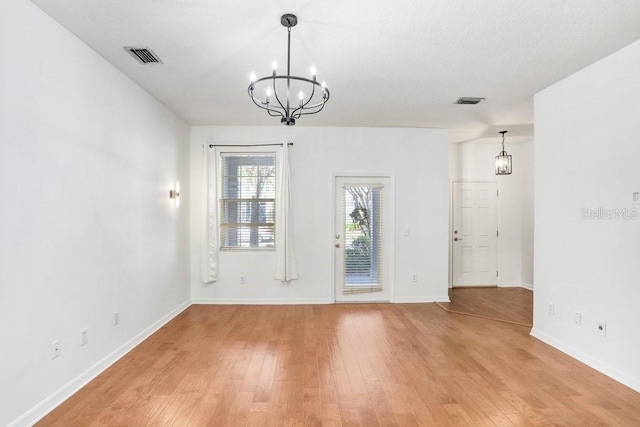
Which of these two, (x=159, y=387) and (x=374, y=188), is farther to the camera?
(x=374, y=188)

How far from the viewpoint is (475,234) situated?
21.2ft

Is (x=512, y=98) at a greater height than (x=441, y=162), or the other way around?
(x=512, y=98)

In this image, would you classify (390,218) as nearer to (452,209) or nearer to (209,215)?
(452,209)

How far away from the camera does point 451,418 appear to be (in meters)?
2.27

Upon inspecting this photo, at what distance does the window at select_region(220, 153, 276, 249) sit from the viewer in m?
5.30

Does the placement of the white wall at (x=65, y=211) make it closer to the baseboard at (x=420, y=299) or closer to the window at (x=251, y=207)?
the window at (x=251, y=207)

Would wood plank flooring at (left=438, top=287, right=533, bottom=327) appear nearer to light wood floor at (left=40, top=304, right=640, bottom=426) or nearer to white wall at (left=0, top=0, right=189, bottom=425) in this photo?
light wood floor at (left=40, top=304, right=640, bottom=426)

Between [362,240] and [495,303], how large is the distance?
231 cm

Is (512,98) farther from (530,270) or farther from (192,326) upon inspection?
(192,326)

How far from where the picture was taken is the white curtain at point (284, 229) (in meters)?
5.12

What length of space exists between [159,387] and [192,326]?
1521mm

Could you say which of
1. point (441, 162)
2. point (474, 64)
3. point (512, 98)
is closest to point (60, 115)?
point (474, 64)

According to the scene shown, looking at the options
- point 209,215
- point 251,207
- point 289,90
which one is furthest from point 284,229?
point 289,90

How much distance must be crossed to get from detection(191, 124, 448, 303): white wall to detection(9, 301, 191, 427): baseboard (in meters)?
1.61
